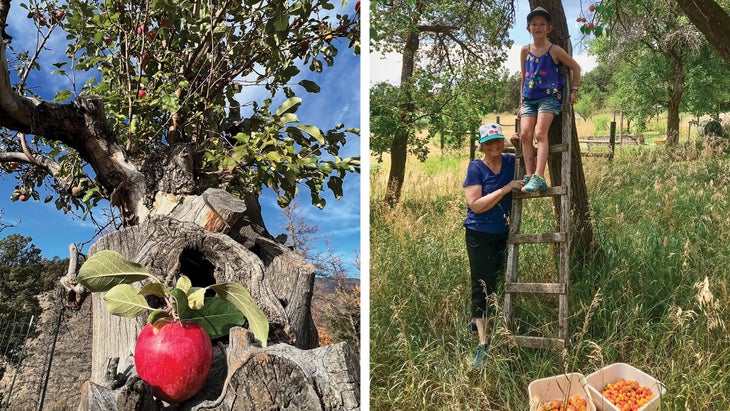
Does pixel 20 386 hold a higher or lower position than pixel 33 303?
lower

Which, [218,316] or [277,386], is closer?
[277,386]

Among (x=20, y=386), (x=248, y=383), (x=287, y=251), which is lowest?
(x=20, y=386)

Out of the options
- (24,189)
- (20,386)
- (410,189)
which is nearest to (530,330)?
(410,189)

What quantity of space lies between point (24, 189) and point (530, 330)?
9.30 feet

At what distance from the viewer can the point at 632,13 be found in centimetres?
217

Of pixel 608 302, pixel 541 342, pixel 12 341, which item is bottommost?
pixel 12 341

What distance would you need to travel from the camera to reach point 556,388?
2.04 m

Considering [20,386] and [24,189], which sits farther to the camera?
[20,386]

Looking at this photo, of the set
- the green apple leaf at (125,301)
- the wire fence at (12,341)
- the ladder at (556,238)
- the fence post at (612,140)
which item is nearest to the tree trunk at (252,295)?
the green apple leaf at (125,301)

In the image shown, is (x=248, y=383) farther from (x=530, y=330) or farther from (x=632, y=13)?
(x=632, y=13)

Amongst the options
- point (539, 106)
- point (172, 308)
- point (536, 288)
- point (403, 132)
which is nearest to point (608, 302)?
point (536, 288)

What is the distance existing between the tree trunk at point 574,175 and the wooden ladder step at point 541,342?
0.98ft

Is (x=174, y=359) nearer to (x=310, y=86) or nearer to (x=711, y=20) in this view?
(x=310, y=86)

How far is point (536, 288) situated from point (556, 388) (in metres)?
0.33
